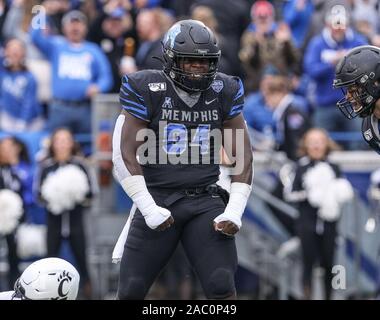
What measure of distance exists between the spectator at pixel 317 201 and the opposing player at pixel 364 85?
13.1ft

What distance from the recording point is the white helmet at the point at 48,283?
6480 mm

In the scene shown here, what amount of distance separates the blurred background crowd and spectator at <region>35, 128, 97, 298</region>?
0.01 meters

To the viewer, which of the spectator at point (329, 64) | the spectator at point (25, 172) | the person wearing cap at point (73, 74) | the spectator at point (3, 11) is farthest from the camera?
the spectator at point (3, 11)

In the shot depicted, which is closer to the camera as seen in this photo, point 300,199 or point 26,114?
point 300,199

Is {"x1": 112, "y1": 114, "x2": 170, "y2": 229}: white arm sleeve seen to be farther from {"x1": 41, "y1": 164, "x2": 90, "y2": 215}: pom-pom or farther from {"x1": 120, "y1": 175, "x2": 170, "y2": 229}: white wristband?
{"x1": 41, "y1": 164, "x2": 90, "y2": 215}: pom-pom

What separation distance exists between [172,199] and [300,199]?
4457 millimetres

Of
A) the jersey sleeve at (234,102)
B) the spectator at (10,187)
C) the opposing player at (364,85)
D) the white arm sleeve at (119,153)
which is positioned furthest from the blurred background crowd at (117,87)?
the white arm sleeve at (119,153)

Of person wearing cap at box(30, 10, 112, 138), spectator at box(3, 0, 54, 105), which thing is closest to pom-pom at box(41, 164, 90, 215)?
person wearing cap at box(30, 10, 112, 138)

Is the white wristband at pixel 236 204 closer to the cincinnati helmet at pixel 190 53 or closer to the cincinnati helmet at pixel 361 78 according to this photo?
the cincinnati helmet at pixel 190 53

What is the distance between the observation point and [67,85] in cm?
1179
